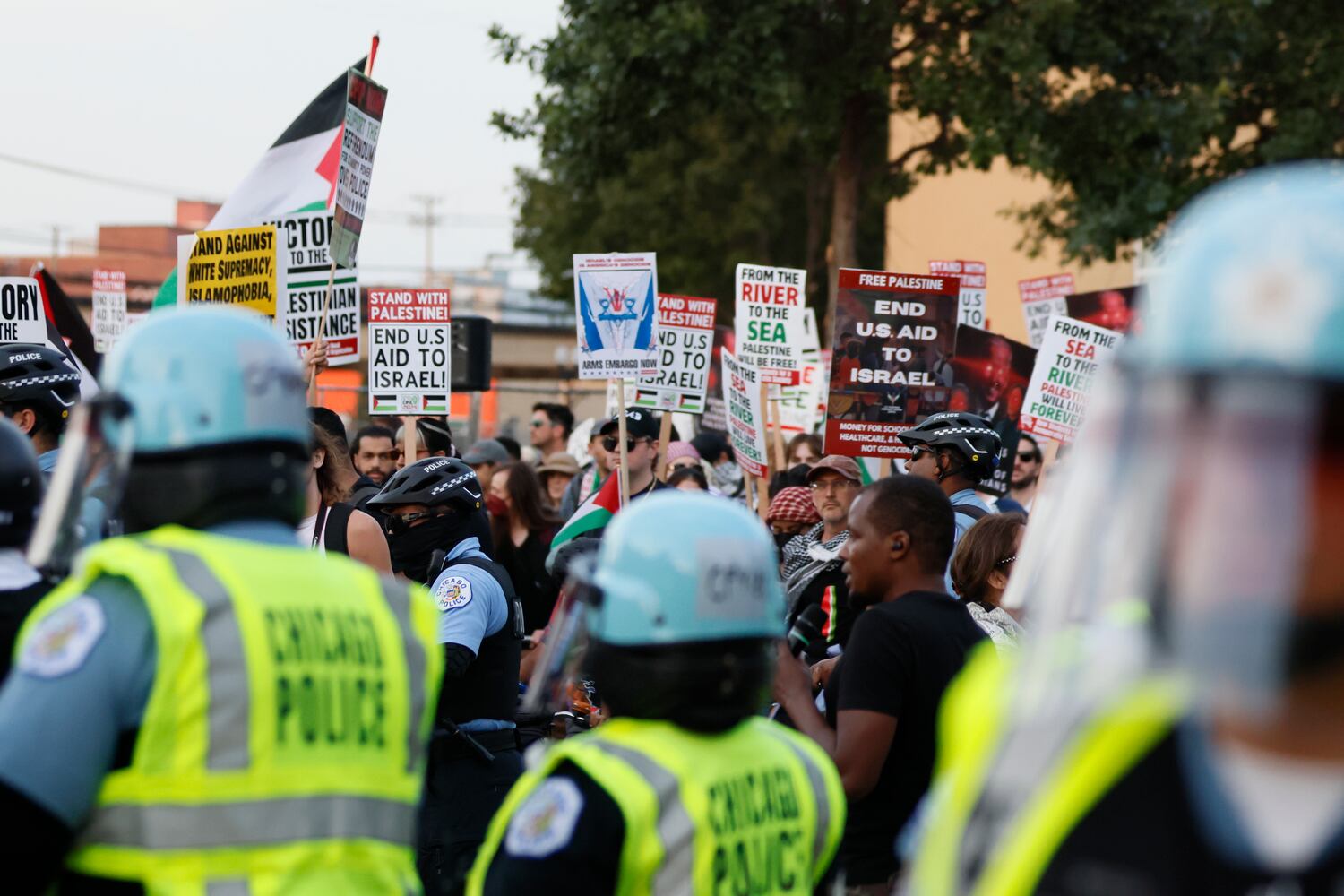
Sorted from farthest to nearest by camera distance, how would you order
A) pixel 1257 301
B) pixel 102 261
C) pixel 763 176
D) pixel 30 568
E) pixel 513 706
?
pixel 102 261 → pixel 763 176 → pixel 513 706 → pixel 30 568 → pixel 1257 301

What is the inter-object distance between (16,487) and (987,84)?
17049mm

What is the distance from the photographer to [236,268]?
820cm

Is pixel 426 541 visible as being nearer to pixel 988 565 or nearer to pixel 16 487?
pixel 988 565

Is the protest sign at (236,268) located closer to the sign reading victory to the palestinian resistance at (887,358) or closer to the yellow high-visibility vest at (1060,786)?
the sign reading victory to the palestinian resistance at (887,358)

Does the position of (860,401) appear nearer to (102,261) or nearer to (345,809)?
(345,809)

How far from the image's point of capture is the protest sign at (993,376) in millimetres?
10484

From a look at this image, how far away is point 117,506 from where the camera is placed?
2.72 meters

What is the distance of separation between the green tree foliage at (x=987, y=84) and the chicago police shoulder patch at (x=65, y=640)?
654 inches

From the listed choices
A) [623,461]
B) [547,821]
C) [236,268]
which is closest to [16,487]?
[547,821]

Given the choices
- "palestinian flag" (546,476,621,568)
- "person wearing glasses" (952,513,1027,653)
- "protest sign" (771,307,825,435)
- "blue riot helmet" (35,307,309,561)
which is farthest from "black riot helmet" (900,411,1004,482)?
"protest sign" (771,307,825,435)

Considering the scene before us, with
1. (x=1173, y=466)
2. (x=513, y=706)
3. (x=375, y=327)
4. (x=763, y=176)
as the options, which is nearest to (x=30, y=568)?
(x=1173, y=466)

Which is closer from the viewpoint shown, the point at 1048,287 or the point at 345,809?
the point at 345,809

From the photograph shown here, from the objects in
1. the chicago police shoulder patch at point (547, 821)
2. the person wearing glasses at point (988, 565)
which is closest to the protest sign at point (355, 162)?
the person wearing glasses at point (988, 565)

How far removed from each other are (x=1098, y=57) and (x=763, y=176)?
13510mm
